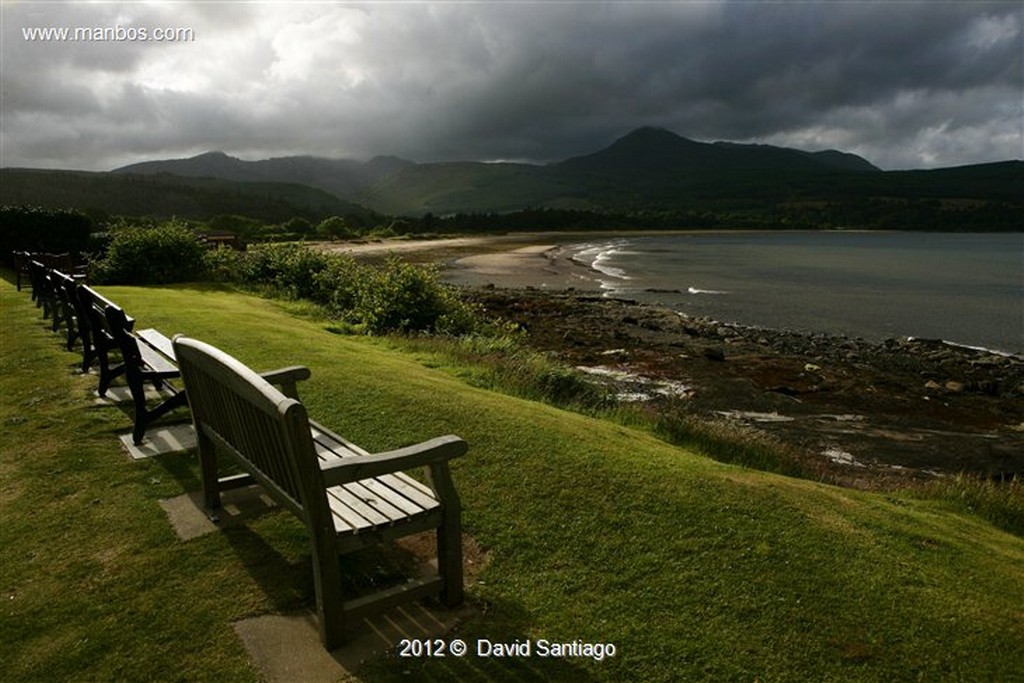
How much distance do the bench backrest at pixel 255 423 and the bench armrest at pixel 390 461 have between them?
10 cm

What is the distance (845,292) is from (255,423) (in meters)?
48.2

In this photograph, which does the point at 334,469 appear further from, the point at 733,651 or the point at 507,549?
the point at 733,651

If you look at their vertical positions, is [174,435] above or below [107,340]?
below

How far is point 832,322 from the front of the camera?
3222 cm

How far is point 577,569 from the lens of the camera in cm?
459

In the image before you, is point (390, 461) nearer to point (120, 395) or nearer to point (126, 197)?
point (120, 395)

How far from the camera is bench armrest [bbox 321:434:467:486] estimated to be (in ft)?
11.1

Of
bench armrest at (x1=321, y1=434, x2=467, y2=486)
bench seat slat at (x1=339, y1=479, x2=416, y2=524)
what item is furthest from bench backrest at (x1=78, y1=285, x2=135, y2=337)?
bench armrest at (x1=321, y1=434, x2=467, y2=486)

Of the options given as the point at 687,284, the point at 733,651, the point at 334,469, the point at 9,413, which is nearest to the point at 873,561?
the point at 733,651

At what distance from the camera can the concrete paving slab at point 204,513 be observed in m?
4.92

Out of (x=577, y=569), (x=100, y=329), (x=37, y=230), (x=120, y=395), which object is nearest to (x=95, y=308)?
(x=100, y=329)

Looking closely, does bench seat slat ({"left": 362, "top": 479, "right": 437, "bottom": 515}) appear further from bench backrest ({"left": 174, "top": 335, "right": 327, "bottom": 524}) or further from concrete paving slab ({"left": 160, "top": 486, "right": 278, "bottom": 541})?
concrete paving slab ({"left": 160, "top": 486, "right": 278, "bottom": 541})

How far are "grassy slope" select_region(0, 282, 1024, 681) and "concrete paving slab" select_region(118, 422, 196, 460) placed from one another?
229 mm

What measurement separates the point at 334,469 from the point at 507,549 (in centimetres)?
188
